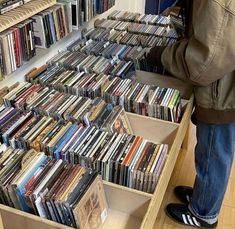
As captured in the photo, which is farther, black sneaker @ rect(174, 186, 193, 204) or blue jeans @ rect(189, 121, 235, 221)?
black sneaker @ rect(174, 186, 193, 204)

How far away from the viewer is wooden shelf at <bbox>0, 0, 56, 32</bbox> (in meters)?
1.35

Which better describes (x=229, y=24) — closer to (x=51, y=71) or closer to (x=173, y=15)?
(x=173, y=15)

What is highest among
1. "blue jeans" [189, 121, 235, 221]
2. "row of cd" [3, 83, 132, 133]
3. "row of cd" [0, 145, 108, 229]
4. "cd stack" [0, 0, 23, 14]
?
"cd stack" [0, 0, 23, 14]

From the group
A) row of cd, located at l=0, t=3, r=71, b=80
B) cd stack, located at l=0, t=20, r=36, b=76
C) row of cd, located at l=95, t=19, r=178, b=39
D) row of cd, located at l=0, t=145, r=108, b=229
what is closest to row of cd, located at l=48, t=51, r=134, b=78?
row of cd, located at l=0, t=3, r=71, b=80

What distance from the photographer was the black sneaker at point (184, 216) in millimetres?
1778

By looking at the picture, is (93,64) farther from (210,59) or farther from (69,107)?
(210,59)

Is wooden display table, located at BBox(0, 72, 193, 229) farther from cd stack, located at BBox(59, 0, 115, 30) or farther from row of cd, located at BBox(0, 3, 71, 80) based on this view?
cd stack, located at BBox(59, 0, 115, 30)

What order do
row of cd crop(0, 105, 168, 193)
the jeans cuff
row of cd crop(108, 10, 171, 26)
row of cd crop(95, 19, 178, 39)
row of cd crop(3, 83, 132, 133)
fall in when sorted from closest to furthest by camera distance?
row of cd crop(0, 105, 168, 193) → row of cd crop(3, 83, 132, 133) → the jeans cuff → row of cd crop(95, 19, 178, 39) → row of cd crop(108, 10, 171, 26)

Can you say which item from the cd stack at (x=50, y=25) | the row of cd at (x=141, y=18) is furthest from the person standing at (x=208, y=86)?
the row of cd at (x=141, y=18)

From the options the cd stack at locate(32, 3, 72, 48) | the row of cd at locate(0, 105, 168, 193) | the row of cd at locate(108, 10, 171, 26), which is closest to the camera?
the row of cd at locate(0, 105, 168, 193)

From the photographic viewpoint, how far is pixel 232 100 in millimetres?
1346

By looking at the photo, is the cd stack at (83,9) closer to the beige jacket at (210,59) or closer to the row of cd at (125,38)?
the row of cd at (125,38)

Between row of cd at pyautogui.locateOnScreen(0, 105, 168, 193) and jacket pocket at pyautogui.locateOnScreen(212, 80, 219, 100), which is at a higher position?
jacket pocket at pyautogui.locateOnScreen(212, 80, 219, 100)

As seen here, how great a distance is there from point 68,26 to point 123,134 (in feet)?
2.32
